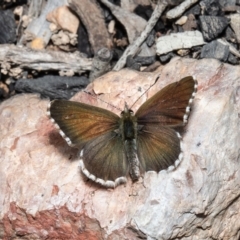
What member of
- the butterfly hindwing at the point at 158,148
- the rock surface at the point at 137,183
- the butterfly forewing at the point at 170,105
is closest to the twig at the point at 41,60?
the rock surface at the point at 137,183

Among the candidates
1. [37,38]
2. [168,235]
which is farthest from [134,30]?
[168,235]

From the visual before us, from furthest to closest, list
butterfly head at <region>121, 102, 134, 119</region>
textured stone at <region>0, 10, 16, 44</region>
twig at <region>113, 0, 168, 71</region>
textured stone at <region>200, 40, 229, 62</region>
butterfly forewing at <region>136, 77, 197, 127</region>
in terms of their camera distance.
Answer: textured stone at <region>0, 10, 16, 44</region> < twig at <region>113, 0, 168, 71</region> < textured stone at <region>200, 40, 229, 62</region> < butterfly head at <region>121, 102, 134, 119</region> < butterfly forewing at <region>136, 77, 197, 127</region>

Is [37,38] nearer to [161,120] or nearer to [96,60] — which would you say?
[96,60]

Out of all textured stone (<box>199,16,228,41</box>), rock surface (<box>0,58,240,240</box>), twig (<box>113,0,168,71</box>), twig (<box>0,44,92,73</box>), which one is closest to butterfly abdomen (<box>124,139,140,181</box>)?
rock surface (<box>0,58,240,240</box>)

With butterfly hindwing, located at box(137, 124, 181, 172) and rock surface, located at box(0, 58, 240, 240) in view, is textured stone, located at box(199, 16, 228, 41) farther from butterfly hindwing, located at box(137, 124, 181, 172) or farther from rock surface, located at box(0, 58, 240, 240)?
butterfly hindwing, located at box(137, 124, 181, 172)

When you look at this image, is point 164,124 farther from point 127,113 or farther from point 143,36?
point 143,36

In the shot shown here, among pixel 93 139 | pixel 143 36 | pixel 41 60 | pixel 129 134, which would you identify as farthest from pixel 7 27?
pixel 129 134
